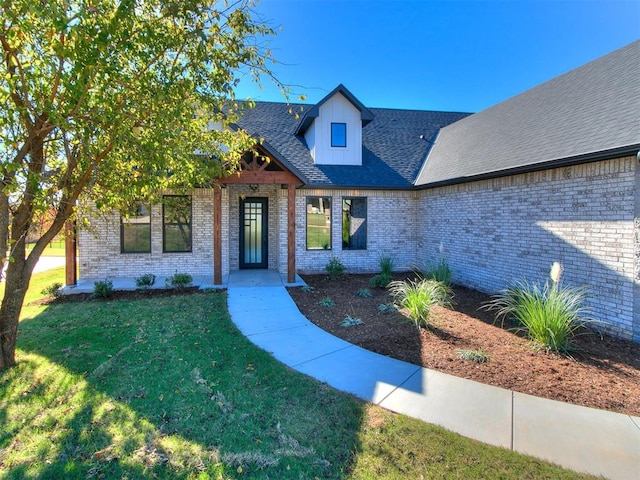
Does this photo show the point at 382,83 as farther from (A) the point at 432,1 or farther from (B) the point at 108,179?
(B) the point at 108,179

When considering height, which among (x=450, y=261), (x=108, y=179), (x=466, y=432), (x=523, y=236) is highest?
(x=108, y=179)

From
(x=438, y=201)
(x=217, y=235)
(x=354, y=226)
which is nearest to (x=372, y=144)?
(x=354, y=226)

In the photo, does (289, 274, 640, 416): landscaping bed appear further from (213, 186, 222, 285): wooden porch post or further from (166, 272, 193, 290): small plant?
(166, 272, 193, 290): small plant

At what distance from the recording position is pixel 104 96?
396 cm

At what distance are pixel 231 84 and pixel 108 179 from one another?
231cm

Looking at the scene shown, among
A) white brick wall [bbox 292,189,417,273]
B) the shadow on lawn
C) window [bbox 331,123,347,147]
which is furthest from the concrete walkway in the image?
window [bbox 331,123,347,147]

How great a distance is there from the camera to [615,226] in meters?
5.78

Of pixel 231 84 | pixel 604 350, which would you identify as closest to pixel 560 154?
pixel 604 350

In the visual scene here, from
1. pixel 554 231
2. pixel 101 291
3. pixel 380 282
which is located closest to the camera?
pixel 554 231

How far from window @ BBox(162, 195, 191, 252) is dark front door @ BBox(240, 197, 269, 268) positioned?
1901 millimetres

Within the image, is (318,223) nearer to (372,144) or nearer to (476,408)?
(372,144)

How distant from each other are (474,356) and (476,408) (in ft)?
4.42

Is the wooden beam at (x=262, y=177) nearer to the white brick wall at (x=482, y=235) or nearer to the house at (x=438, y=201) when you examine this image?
the house at (x=438, y=201)

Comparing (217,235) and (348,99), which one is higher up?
(348,99)
